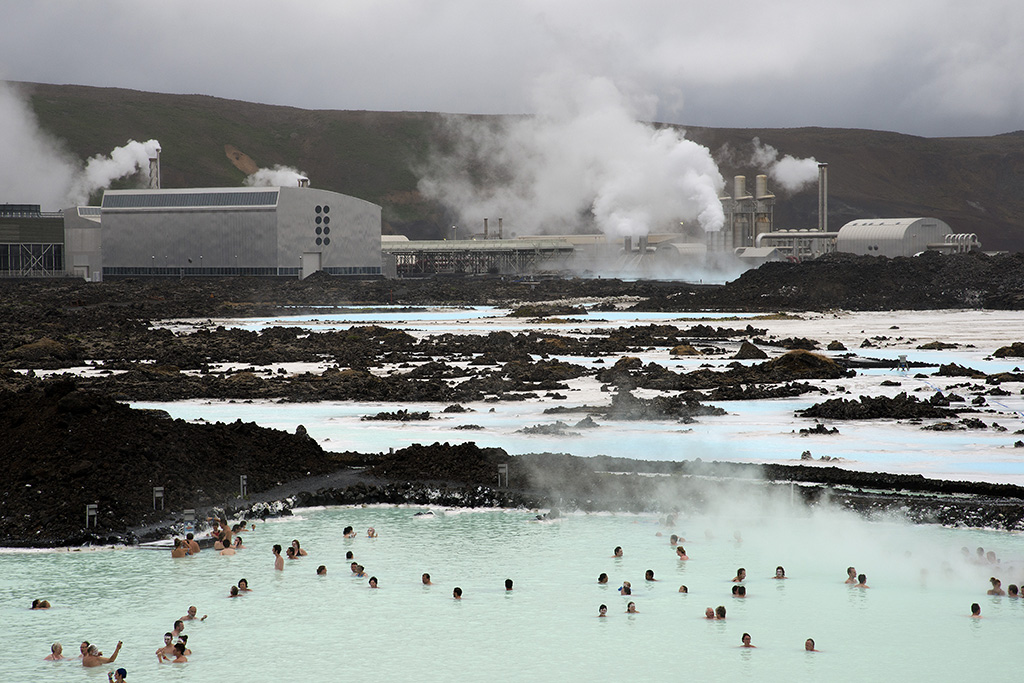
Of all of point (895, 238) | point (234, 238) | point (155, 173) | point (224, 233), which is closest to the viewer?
point (234, 238)

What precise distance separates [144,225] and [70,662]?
380 ft

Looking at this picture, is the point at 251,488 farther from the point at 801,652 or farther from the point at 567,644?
the point at 801,652

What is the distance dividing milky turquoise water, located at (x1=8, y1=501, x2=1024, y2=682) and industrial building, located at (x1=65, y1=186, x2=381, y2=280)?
99083mm

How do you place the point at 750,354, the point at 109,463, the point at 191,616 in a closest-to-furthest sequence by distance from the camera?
the point at 191,616 → the point at 109,463 → the point at 750,354

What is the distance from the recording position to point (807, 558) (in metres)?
18.6

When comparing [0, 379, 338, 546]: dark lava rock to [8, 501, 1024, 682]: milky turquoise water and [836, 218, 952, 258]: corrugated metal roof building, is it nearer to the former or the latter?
[8, 501, 1024, 682]: milky turquoise water

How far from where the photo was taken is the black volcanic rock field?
68.3ft

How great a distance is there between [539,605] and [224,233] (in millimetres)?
108459

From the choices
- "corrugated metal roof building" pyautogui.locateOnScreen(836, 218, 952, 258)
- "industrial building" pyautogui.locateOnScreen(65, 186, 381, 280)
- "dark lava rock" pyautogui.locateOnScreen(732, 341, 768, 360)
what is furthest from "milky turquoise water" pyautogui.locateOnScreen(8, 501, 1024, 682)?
"corrugated metal roof building" pyautogui.locateOnScreen(836, 218, 952, 258)

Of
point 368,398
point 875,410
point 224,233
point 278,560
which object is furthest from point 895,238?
point 278,560

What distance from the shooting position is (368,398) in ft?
130

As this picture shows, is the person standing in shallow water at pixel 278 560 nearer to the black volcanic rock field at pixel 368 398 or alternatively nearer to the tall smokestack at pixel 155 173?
the black volcanic rock field at pixel 368 398

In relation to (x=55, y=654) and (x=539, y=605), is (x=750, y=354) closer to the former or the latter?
(x=539, y=605)

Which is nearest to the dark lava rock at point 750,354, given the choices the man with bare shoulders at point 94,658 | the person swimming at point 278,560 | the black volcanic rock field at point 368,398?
the black volcanic rock field at point 368,398
